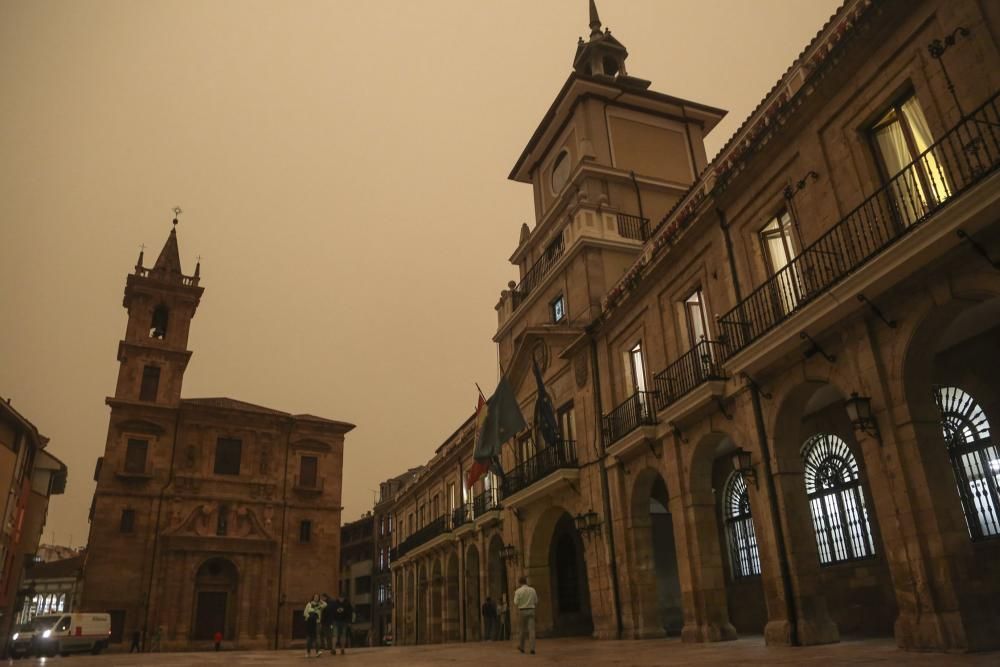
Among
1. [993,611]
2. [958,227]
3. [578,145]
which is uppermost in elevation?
[578,145]

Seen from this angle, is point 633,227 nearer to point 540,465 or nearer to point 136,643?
point 540,465

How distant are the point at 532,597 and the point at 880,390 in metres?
7.59

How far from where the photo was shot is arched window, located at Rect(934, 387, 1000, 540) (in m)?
11.5

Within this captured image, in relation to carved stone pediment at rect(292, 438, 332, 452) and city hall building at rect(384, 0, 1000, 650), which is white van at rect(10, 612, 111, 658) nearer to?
carved stone pediment at rect(292, 438, 332, 452)

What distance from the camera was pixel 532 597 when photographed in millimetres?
13734

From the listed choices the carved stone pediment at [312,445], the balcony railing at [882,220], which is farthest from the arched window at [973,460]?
the carved stone pediment at [312,445]

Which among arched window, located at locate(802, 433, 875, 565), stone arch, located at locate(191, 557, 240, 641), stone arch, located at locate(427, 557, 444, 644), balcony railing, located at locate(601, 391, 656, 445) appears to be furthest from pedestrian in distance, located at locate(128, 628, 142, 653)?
arched window, located at locate(802, 433, 875, 565)

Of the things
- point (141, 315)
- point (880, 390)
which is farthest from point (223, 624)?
point (880, 390)

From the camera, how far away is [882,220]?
9828 mm

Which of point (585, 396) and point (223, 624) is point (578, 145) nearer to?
point (585, 396)

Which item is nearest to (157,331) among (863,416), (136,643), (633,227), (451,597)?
(136,643)

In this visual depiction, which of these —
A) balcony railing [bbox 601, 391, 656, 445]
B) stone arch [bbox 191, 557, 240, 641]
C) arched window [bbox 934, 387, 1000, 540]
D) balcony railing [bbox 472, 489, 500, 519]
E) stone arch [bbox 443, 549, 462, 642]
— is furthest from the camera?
stone arch [bbox 191, 557, 240, 641]

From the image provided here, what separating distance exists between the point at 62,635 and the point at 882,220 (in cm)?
3343

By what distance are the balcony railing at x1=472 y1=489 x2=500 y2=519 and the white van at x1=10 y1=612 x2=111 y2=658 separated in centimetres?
1733
